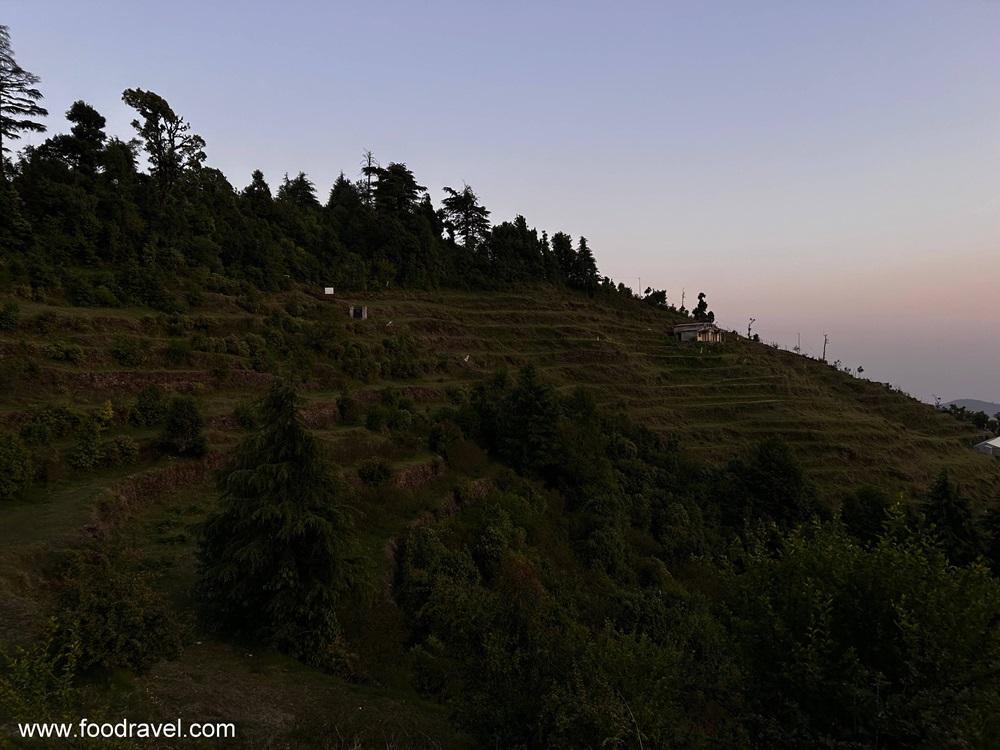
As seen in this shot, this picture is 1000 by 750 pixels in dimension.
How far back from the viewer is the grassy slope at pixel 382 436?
1116 centimetres

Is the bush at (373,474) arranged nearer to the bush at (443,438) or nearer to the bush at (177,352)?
the bush at (443,438)

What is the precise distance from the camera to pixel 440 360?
44844mm

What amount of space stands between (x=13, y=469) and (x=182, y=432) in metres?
5.49

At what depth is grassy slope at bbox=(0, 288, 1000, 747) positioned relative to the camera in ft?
36.6

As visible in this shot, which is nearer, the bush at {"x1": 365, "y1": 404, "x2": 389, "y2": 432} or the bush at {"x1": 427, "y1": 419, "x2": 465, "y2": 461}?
the bush at {"x1": 365, "y1": 404, "x2": 389, "y2": 432}

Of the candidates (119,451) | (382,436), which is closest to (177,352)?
(119,451)

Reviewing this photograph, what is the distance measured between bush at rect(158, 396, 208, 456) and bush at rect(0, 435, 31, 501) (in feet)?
14.9

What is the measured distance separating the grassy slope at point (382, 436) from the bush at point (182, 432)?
905mm

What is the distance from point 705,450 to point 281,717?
43253mm

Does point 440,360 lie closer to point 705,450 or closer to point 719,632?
point 705,450

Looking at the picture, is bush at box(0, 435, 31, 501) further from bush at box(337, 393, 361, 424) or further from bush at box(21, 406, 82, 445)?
bush at box(337, 393, 361, 424)

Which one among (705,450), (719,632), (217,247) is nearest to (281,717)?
(719,632)

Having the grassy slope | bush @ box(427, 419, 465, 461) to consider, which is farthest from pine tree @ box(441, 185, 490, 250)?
bush @ box(427, 419, 465, 461)

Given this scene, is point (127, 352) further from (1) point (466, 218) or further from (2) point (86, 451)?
(1) point (466, 218)
